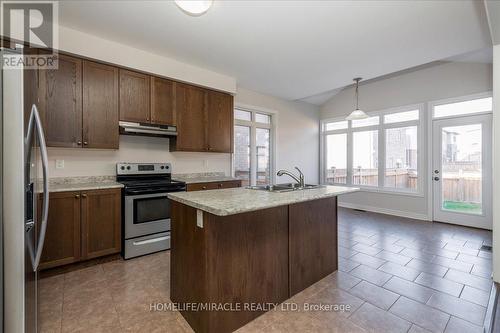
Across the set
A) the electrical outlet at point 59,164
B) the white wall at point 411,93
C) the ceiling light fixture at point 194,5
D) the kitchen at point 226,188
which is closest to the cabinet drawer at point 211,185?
the kitchen at point 226,188

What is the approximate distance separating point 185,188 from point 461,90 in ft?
17.0

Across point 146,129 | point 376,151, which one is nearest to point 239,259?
point 146,129

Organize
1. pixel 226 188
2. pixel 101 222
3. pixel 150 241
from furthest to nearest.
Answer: pixel 226 188, pixel 150 241, pixel 101 222

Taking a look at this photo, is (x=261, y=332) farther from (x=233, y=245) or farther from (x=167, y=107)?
(x=167, y=107)

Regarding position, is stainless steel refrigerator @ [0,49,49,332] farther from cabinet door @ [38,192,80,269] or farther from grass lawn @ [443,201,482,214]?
grass lawn @ [443,201,482,214]

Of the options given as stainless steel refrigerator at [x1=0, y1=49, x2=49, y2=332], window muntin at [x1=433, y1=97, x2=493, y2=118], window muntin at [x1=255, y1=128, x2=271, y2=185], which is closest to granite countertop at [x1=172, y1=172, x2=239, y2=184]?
window muntin at [x1=255, y1=128, x2=271, y2=185]

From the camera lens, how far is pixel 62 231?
97.7 inches

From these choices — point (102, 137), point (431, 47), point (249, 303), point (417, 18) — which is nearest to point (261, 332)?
point (249, 303)

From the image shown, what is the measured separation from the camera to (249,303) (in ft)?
5.87

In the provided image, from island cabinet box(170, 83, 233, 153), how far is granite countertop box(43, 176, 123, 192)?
103cm

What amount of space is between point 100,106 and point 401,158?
224 inches

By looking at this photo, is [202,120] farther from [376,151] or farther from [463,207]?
[463,207]

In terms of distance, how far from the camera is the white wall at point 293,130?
514 cm

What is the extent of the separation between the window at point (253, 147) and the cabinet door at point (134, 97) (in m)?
1.92
